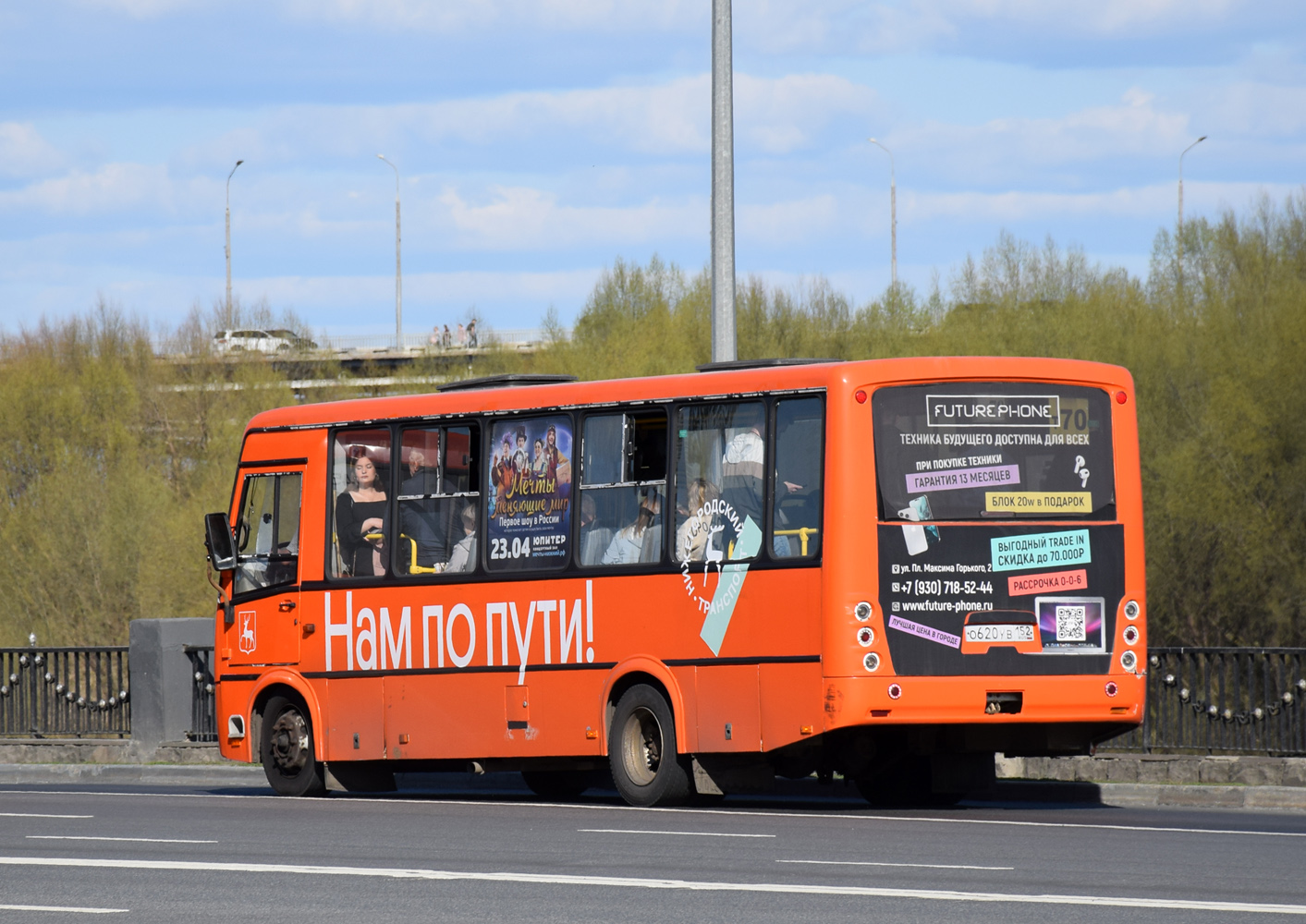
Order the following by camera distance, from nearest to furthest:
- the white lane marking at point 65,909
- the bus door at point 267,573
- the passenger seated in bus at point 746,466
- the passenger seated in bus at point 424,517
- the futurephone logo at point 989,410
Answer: the white lane marking at point 65,909 → the futurephone logo at point 989,410 → the passenger seated in bus at point 746,466 → the passenger seated in bus at point 424,517 → the bus door at point 267,573

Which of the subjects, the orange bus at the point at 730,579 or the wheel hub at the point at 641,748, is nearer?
the orange bus at the point at 730,579

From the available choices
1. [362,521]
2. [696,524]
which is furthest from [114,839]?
[362,521]

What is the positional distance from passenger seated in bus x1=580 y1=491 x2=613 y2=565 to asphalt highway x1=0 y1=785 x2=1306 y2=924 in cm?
196

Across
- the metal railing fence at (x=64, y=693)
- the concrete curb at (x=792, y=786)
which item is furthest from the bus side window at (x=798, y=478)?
the metal railing fence at (x=64, y=693)

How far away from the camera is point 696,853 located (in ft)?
37.0

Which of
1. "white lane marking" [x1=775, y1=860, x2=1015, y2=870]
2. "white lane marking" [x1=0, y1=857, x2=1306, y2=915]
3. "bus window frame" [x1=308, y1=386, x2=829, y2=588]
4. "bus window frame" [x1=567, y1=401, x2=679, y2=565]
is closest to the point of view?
"white lane marking" [x1=0, y1=857, x2=1306, y2=915]

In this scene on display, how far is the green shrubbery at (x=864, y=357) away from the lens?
39.8 meters

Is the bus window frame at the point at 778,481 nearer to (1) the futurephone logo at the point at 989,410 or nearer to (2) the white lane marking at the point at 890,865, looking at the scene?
(1) the futurephone logo at the point at 989,410

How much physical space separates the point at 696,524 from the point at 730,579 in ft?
1.82

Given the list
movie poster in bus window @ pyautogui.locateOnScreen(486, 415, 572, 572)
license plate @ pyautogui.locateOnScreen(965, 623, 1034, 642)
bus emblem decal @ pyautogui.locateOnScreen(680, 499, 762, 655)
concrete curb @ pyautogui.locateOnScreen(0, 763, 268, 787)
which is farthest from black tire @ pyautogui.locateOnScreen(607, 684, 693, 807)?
concrete curb @ pyautogui.locateOnScreen(0, 763, 268, 787)

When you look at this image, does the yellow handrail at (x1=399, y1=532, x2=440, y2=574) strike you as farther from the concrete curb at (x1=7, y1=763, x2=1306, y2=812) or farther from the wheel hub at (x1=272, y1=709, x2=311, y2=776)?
the concrete curb at (x1=7, y1=763, x2=1306, y2=812)

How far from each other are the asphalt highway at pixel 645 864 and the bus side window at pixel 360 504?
253 cm

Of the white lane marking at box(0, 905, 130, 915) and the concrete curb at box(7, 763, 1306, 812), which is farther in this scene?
the concrete curb at box(7, 763, 1306, 812)

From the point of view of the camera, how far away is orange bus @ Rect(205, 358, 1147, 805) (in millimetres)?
14141
